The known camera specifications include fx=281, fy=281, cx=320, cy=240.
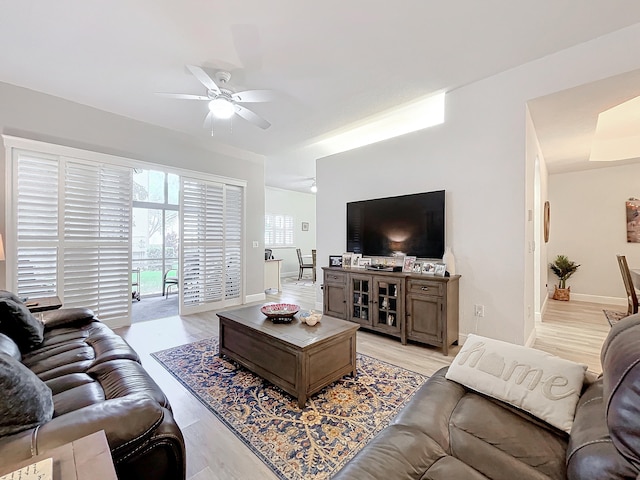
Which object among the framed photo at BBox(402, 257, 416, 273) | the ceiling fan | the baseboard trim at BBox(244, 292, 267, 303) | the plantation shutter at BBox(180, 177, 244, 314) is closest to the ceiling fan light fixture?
the ceiling fan

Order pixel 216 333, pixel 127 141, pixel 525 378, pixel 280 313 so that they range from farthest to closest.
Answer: pixel 127 141 < pixel 216 333 < pixel 280 313 < pixel 525 378

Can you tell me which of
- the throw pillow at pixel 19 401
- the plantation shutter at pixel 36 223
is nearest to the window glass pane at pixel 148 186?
the plantation shutter at pixel 36 223

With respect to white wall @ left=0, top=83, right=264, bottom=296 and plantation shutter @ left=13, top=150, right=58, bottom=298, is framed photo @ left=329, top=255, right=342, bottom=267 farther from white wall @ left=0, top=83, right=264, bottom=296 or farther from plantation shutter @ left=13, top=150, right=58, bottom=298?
plantation shutter @ left=13, top=150, right=58, bottom=298

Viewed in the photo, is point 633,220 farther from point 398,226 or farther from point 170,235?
point 170,235

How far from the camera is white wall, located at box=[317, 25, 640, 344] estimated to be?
254 centimetres

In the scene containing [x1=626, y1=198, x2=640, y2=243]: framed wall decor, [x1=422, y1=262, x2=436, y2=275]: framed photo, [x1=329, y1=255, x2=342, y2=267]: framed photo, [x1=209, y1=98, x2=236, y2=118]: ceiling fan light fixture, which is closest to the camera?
[x1=209, y1=98, x2=236, y2=118]: ceiling fan light fixture

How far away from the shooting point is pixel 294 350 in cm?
203

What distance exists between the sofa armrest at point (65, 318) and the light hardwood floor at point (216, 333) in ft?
2.31

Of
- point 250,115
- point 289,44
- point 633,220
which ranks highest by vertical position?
point 289,44

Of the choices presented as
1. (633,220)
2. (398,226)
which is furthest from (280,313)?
(633,220)

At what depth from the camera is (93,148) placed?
362 centimetres

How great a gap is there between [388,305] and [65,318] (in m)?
3.14

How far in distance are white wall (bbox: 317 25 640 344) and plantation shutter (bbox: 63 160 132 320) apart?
3.90 m

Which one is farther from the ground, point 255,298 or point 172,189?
point 172,189
